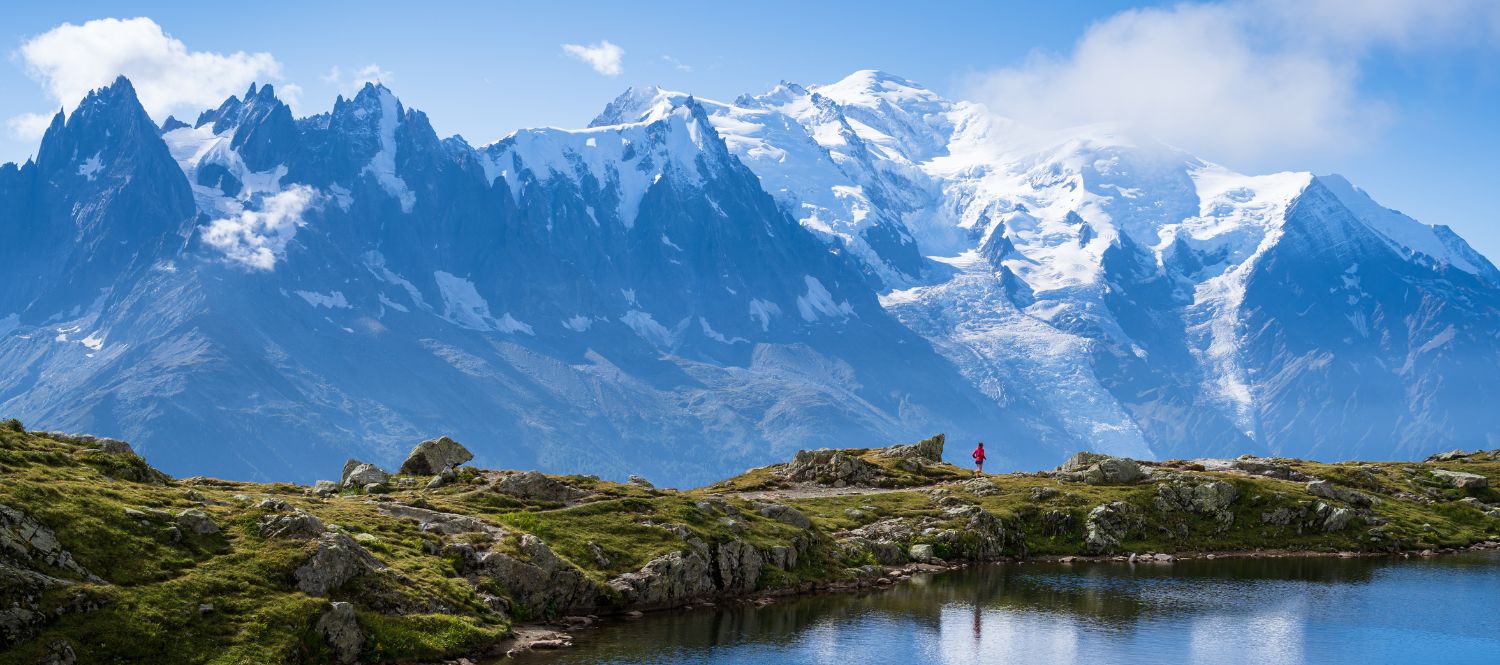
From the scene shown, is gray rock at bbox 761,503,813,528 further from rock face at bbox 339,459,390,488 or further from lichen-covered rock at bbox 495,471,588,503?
rock face at bbox 339,459,390,488

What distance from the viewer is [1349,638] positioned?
99.4 m

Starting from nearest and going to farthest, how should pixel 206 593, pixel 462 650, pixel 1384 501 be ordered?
pixel 206 593 → pixel 462 650 → pixel 1384 501

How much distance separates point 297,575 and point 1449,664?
75.8m

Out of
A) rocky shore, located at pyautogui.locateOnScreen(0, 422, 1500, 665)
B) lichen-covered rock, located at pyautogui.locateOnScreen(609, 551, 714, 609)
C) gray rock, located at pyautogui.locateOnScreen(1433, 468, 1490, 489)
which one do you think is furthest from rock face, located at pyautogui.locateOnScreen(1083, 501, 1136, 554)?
gray rock, located at pyautogui.locateOnScreen(1433, 468, 1490, 489)

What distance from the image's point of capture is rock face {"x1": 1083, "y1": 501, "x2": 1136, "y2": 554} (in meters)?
139

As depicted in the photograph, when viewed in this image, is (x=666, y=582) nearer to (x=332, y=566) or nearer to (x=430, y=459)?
(x=332, y=566)

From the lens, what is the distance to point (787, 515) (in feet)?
407

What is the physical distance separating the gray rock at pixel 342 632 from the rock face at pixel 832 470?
86.4 meters

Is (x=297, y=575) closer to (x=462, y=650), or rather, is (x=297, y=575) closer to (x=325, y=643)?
(x=325, y=643)

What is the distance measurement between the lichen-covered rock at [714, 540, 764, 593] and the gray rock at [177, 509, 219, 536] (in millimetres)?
39842

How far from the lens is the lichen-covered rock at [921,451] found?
180625 mm

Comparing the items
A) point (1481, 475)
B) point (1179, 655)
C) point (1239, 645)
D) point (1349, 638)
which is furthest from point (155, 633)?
point (1481, 475)

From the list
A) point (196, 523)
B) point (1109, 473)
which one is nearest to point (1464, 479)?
point (1109, 473)

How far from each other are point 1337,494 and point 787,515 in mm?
70976
